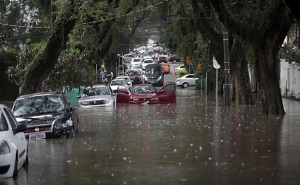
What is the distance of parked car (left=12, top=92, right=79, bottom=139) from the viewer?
19125 millimetres

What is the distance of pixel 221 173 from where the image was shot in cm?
1227

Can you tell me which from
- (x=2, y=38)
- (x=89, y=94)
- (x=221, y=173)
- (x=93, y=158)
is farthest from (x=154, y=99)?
(x=221, y=173)

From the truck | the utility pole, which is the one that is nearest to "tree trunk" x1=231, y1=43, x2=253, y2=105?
the utility pole

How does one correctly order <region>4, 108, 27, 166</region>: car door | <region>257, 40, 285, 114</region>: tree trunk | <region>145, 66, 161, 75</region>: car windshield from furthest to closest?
1. <region>145, 66, 161, 75</region>: car windshield
2. <region>257, 40, 285, 114</region>: tree trunk
3. <region>4, 108, 27, 166</region>: car door

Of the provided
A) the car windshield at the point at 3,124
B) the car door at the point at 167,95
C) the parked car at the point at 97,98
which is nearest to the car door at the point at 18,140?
the car windshield at the point at 3,124

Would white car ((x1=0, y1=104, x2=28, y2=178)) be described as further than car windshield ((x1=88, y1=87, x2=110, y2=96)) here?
No

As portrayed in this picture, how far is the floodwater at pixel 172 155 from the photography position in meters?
11.8

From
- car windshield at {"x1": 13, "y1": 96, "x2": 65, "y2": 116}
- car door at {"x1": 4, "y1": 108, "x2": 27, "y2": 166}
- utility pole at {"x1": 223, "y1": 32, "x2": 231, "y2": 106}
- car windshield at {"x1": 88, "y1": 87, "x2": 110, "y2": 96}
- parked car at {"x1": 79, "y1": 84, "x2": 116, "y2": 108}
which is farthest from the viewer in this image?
car windshield at {"x1": 88, "y1": 87, "x2": 110, "y2": 96}

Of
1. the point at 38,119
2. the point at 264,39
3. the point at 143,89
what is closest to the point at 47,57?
the point at 264,39

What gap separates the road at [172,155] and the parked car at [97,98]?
996cm

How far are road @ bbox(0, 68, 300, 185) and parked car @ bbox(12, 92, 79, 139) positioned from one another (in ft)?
1.03

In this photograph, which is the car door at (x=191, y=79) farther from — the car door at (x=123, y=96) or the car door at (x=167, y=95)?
the car door at (x=123, y=96)

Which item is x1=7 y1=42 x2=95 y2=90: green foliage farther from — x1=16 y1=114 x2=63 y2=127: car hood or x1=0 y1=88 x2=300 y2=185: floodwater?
x1=16 y1=114 x2=63 y2=127: car hood

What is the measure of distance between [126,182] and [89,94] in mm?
25535
